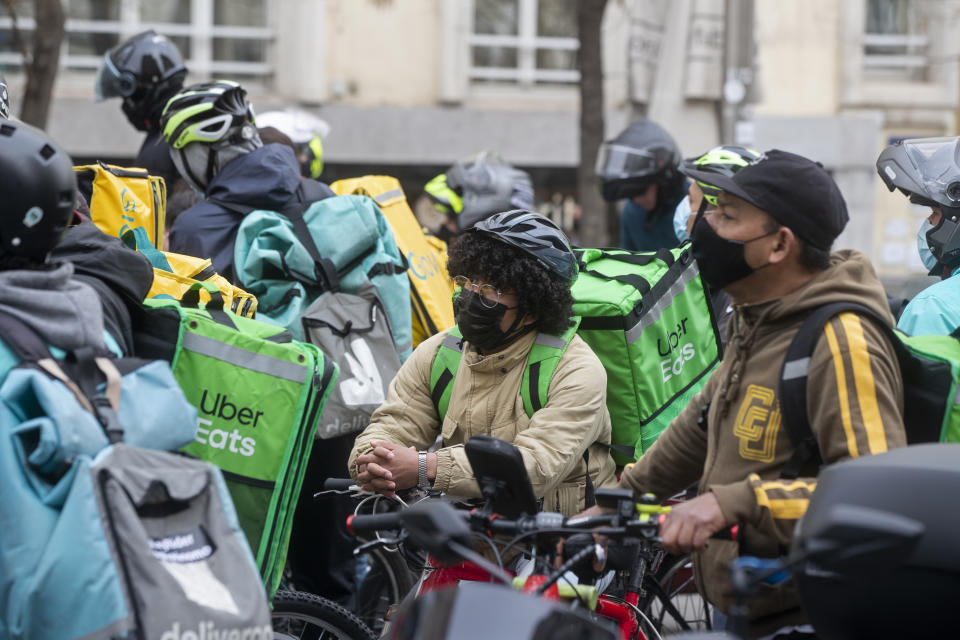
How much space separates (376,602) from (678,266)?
7.69ft

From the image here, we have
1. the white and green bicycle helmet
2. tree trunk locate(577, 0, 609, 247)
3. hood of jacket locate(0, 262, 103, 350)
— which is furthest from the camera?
tree trunk locate(577, 0, 609, 247)

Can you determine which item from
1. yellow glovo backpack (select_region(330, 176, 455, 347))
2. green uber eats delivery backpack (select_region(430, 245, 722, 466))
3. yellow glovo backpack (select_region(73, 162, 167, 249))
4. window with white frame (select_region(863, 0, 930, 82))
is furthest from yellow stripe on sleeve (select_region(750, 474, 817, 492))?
window with white frame (select_region(863, 0, 930, 82))

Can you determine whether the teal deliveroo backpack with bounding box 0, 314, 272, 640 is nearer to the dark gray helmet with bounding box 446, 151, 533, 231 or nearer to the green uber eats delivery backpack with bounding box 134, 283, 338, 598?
the green uber eats delivery backpack with bounding box 134, 283, 338, 598

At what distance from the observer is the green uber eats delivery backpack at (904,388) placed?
303 centimetres

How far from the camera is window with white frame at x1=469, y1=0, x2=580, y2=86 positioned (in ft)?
59.7

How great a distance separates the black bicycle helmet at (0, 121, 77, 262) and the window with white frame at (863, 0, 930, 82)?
17.8 metres

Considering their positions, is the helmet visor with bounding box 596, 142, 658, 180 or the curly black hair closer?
the curly black hair

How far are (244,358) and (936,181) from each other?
2.67m

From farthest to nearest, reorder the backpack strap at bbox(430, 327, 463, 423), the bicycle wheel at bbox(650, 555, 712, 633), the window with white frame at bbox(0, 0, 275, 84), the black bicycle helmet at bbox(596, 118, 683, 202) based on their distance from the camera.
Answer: the window with white frame at bbox(0, 0, 275, 84) < the black bicycle helmet at bbox(596, 118, 683, 202) < the bicycle wheel at bbox(650, 555, 712, 633) < the backpack strap at bbox(430, 327, 463, 423)

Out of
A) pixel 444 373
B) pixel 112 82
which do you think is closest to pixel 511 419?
pixel 444 373

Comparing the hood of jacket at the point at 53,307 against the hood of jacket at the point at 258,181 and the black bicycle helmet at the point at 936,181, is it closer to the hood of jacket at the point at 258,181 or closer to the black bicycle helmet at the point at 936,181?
the hood of jacket at the point at 258,181

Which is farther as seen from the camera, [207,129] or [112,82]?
[112,82]

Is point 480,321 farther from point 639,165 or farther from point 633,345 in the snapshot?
point 639,165

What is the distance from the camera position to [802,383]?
3047 mm
